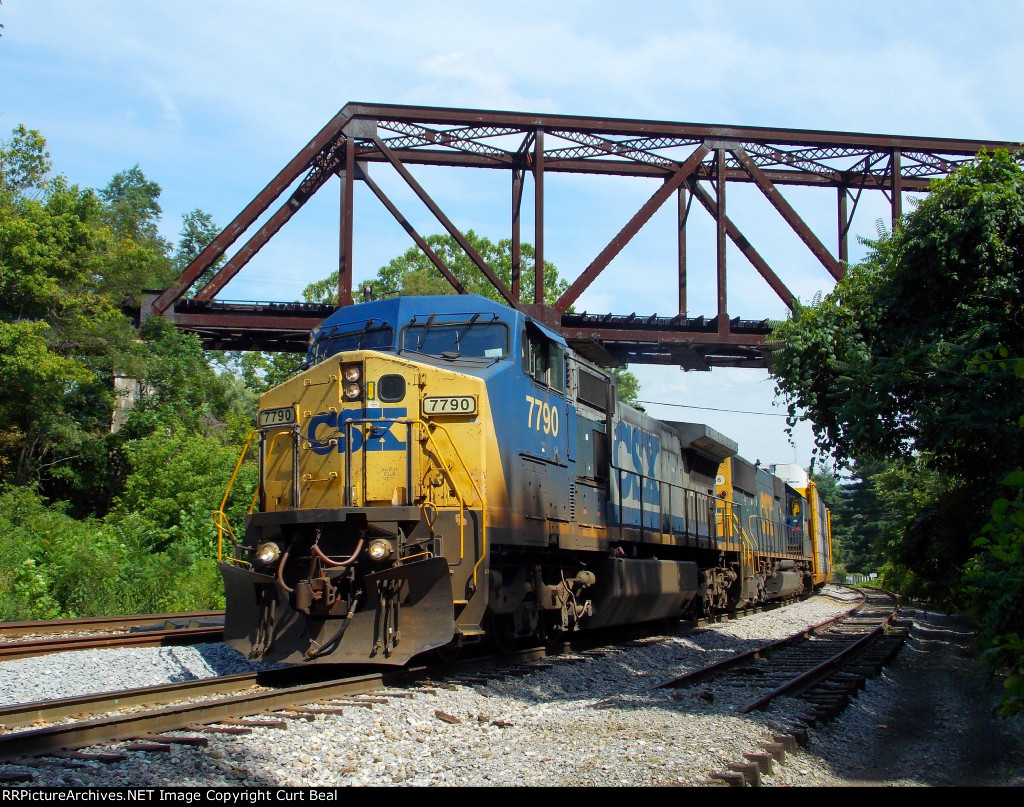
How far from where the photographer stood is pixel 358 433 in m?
9.02

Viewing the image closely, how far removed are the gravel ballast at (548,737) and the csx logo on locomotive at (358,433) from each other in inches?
91.0

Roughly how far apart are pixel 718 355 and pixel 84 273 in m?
19.9

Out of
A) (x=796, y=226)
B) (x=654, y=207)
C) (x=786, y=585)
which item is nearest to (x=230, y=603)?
(x=786, y=585)


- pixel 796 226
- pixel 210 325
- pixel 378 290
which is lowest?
pixel 210 325

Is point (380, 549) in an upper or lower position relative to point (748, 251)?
lower

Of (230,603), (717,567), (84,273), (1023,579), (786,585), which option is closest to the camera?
(1023,579)

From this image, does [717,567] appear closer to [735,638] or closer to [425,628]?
[735,638]

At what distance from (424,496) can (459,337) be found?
194cm

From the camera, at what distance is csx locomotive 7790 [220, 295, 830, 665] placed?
27.8ft

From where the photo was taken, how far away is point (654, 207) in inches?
1228

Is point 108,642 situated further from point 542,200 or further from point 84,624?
point 542,200

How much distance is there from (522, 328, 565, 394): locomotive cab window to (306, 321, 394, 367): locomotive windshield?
1.46 meters

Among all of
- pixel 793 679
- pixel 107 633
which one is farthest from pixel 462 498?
pixel 107 633

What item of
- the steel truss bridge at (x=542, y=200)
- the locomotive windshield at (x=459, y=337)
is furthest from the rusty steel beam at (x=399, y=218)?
the locomotive windshield at (x=459, y=337)
